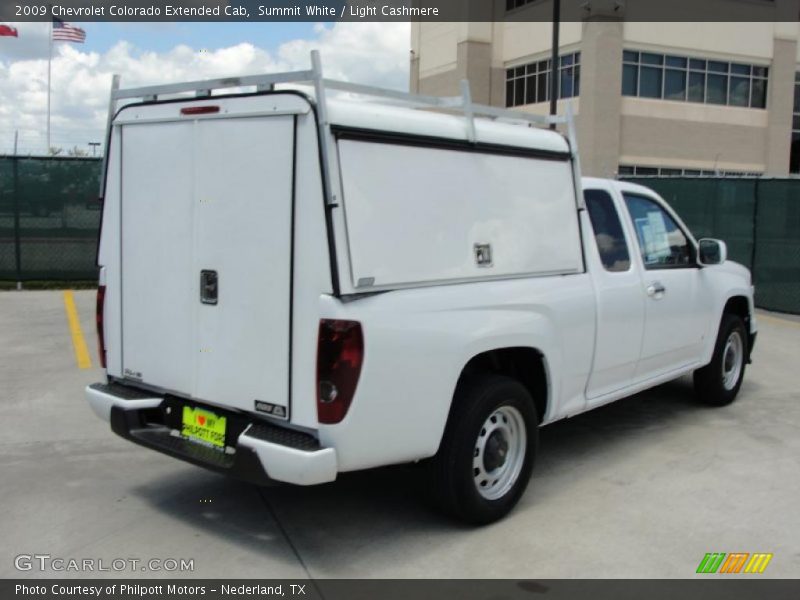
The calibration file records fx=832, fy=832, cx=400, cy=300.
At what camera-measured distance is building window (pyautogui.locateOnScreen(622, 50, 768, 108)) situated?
111 ft

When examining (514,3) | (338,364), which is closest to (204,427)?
(338,364)

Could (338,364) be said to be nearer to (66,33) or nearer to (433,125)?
(433,125)

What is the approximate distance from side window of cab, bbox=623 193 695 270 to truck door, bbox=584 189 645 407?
9.4 inches

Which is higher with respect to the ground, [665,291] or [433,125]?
[433,125]

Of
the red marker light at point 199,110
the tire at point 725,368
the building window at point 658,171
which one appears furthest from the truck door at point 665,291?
the building window at point 658,171

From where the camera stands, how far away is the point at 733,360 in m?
7.35

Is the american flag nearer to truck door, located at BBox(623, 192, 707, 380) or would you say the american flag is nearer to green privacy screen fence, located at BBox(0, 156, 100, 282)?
green privacy screen fence, located at BBox(0, 156, 100, 282)

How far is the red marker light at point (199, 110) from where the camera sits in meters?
4.24

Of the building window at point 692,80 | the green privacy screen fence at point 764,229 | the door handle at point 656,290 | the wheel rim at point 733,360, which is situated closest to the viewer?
the door handle at point 656,290

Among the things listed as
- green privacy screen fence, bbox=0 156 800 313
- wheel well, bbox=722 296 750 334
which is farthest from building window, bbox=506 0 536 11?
wheel well, bbox=722 296 750 334

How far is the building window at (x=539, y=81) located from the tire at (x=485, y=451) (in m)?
30.3

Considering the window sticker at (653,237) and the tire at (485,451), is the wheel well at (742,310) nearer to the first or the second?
the window sticker at (653,237)

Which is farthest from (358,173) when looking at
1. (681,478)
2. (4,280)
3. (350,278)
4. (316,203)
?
(4,280)

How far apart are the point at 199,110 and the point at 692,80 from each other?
3399cm
